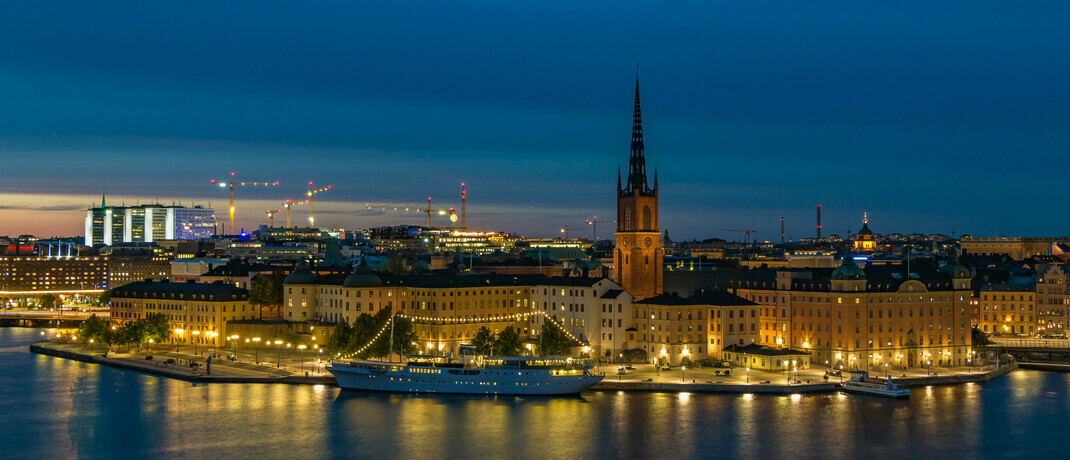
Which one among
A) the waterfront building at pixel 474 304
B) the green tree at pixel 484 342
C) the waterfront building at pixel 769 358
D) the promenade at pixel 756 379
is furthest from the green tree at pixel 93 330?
the waterfront building at pixel 769 358

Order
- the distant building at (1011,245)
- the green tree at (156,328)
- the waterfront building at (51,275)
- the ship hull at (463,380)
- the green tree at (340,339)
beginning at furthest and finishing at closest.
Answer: the distant building at (1011,245)
the waterfront building at (51,275)
the green tree at (156,328)
the green tree at (340,339)
the ship hull at (463,380)

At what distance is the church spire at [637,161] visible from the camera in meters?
82.2

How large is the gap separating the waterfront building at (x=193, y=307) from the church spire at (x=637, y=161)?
25.1m

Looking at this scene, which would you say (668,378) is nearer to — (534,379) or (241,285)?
(534,379)

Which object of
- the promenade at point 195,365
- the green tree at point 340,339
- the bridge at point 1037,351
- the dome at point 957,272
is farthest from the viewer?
the bridge at point 1037,351

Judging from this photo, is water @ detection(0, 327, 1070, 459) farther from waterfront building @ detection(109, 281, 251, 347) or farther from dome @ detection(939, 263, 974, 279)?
waterfront building @ detection(109, 281, 251, 347)

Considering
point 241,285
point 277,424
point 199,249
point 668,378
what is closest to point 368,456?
point 277,424

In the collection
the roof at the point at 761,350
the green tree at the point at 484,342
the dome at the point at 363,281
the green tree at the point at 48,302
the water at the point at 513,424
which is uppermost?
the dome at the point at 363,281

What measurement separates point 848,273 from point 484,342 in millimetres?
18706

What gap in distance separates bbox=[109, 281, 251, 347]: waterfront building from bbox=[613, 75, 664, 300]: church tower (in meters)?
23.7

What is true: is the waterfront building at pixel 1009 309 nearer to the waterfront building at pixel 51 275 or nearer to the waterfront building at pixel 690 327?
the waterfront building at pixel 690 327

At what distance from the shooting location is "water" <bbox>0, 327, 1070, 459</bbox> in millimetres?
50344

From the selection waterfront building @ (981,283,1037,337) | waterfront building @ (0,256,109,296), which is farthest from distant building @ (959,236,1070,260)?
waterfront building @ (0,256,109,296)

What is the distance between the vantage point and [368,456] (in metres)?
49.1
